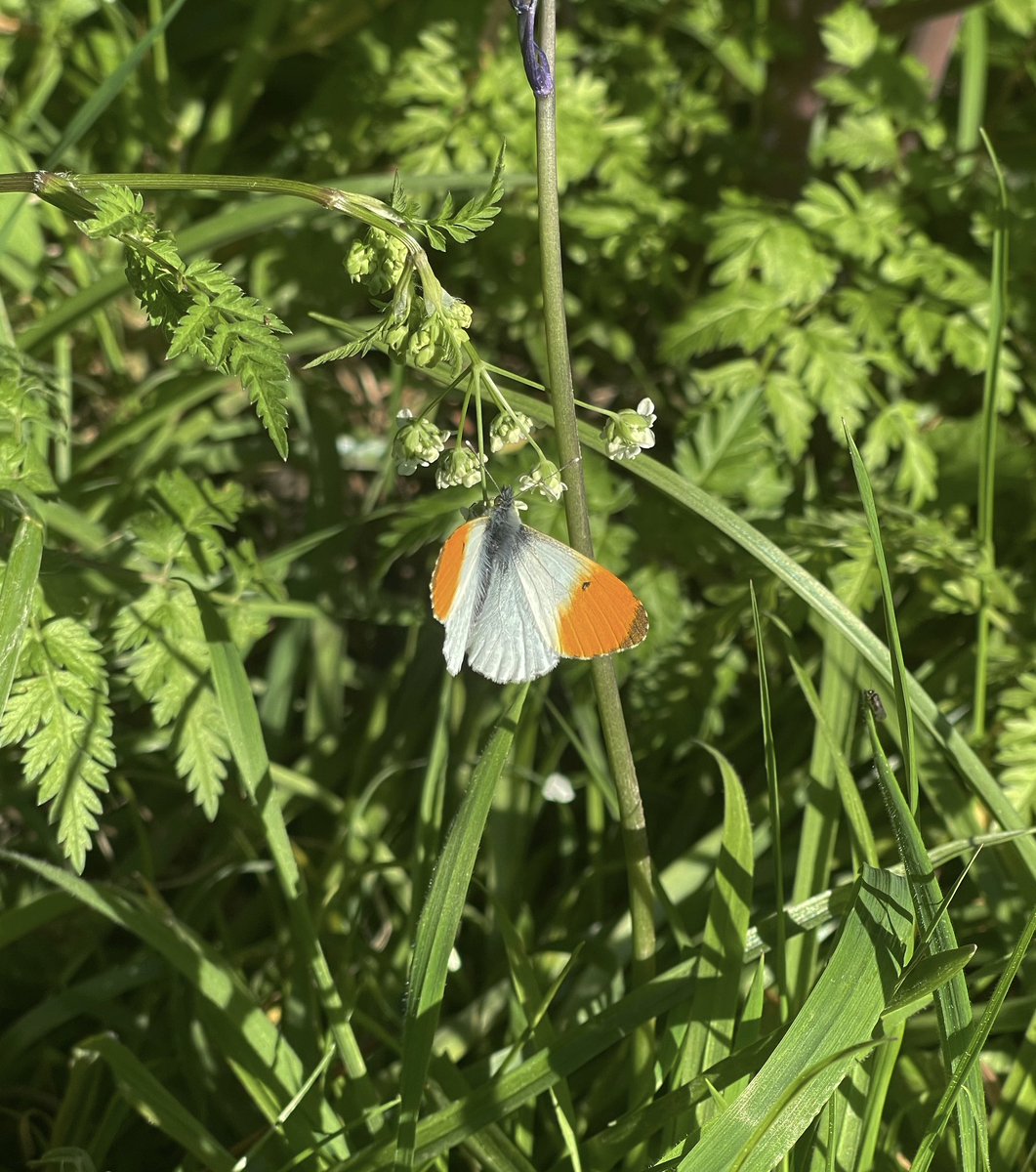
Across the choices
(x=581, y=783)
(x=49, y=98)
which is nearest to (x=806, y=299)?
(x=581, y=783)

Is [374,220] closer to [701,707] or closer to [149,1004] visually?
[701,707]

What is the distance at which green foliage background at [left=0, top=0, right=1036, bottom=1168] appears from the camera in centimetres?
218

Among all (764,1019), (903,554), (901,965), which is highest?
(903,554)

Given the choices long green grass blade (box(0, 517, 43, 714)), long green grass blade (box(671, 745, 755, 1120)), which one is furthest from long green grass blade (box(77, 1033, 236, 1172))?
long green grass blade (box(671, 745, 755, 1120))

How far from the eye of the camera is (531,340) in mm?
3402

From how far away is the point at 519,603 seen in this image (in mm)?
1672

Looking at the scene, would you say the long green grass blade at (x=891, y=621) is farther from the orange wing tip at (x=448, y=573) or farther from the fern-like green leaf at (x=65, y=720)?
the fern-like green leaf at (x=65, y=720)

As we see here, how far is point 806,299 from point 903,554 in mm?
774

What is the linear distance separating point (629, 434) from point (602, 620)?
0.26 metres

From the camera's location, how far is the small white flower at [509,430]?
4.76ft

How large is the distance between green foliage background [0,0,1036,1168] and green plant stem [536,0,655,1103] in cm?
23

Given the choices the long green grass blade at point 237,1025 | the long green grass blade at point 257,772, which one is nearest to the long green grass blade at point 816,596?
the long green grass blade at point 257,772

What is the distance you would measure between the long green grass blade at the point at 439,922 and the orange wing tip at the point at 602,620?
6.6 inches

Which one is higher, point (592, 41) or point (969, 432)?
point (592, 41)
